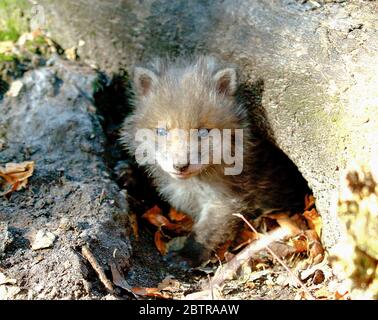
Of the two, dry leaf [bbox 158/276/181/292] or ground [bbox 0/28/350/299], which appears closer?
ground [bbox 0/28/350/299]

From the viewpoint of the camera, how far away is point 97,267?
139 inches

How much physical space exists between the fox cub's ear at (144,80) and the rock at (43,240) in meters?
1.59

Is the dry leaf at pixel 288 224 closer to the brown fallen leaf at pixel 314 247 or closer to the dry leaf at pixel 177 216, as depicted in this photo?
the brown fallen leaf at pixel 314 247

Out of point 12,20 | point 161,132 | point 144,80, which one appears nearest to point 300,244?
point 161,132

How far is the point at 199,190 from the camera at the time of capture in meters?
4.79

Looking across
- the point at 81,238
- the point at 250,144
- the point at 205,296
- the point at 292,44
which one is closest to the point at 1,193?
the point at 81,238

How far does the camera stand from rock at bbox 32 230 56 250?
362cm

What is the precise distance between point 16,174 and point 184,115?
1.32 meters

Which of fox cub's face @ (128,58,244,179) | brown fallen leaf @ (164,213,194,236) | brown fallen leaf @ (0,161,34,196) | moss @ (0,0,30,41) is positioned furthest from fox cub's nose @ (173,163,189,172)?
moss @ (0,0,30,41)

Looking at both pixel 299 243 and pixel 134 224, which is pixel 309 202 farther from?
pixel 134 224

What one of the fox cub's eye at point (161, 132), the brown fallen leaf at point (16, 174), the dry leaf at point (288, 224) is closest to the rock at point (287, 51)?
the dry leaf at point (288, 224)

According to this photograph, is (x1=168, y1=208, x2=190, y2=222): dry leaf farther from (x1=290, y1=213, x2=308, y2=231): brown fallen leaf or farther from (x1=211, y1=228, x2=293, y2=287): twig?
(x1=290, y1=213, x2=308, y2=231): brown fallen leaf

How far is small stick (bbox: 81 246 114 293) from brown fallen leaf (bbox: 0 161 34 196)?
2.88 feet

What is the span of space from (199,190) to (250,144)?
0.57 meters
